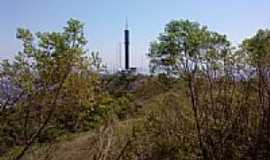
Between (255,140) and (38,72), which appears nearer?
(38,72)

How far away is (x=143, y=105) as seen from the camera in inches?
323

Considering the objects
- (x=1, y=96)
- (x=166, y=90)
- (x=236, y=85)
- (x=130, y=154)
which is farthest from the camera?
(x=166, y=90)

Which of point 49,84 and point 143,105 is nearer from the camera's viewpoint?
point 49,84

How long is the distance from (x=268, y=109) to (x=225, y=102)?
588 mm

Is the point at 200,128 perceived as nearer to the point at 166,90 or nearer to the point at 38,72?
the point at 166,90

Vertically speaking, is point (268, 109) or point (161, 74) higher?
point (161, 74)

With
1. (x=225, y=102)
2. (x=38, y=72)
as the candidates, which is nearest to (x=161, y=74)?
(x=225, y=102)

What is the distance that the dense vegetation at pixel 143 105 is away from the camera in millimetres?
4008

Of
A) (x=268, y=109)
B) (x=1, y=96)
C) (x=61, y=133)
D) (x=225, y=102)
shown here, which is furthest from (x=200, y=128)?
(x=1, y=96)

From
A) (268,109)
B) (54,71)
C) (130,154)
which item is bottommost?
(130,154)

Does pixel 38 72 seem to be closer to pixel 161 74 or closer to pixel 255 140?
pixel 255 140

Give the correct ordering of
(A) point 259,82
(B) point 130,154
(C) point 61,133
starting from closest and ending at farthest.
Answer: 1. (C) point 61,133
2. (A) point 259,82
3. (B) point 130,154

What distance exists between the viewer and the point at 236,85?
5.32m

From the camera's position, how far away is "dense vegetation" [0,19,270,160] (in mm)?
4008
